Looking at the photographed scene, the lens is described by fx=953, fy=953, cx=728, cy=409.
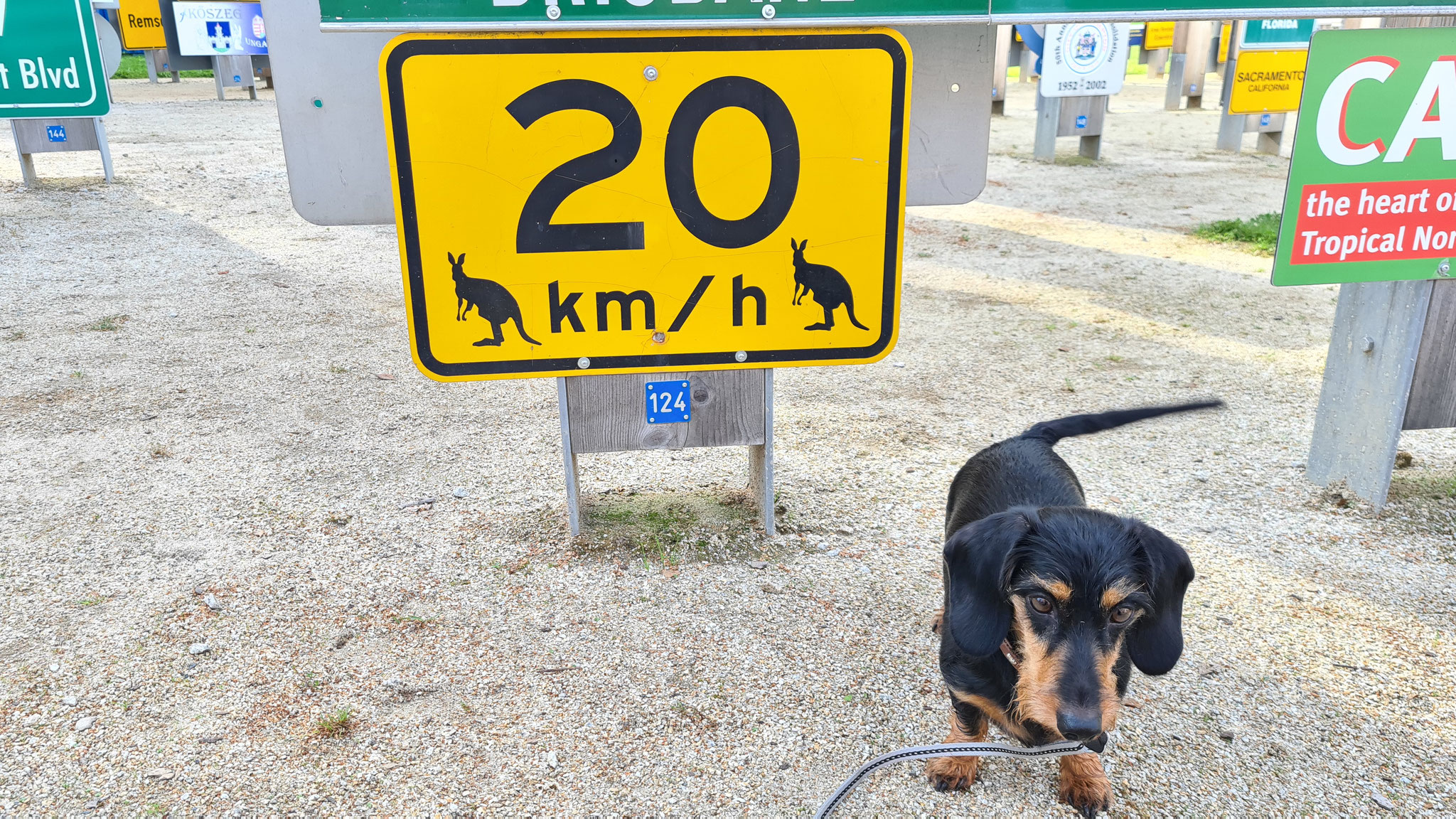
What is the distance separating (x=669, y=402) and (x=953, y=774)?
1.40 meters

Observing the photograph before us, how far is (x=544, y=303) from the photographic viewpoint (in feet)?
7.92

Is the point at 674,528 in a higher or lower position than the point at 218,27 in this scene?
lower

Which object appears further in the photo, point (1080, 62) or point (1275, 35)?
point (1080, 62)

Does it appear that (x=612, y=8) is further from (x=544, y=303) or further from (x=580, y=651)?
(x=580, y=651)

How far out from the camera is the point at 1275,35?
1127 cm

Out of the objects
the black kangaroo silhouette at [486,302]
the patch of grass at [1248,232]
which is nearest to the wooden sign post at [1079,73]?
the patch of grass at [1248,232]

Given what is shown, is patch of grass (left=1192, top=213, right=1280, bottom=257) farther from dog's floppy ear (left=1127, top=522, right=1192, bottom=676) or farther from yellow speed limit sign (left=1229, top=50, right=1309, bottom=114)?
dog's floppy ear (left=1127, top=522, right=1192, bottom=676)

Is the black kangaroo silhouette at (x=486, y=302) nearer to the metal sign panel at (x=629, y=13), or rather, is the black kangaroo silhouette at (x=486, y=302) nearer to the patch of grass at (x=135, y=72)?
the metal sign panel at (x=629, y=13)

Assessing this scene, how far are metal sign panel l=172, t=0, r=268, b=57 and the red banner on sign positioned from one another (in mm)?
18933

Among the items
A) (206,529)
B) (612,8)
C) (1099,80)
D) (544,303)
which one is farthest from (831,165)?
(1099,80)

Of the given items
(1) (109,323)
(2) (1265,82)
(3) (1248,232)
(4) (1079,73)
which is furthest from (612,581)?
(2) (1265,82)

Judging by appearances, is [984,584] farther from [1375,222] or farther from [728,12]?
[1375,222]

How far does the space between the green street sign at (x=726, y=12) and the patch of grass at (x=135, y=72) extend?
24112mm

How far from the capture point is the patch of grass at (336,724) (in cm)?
236
